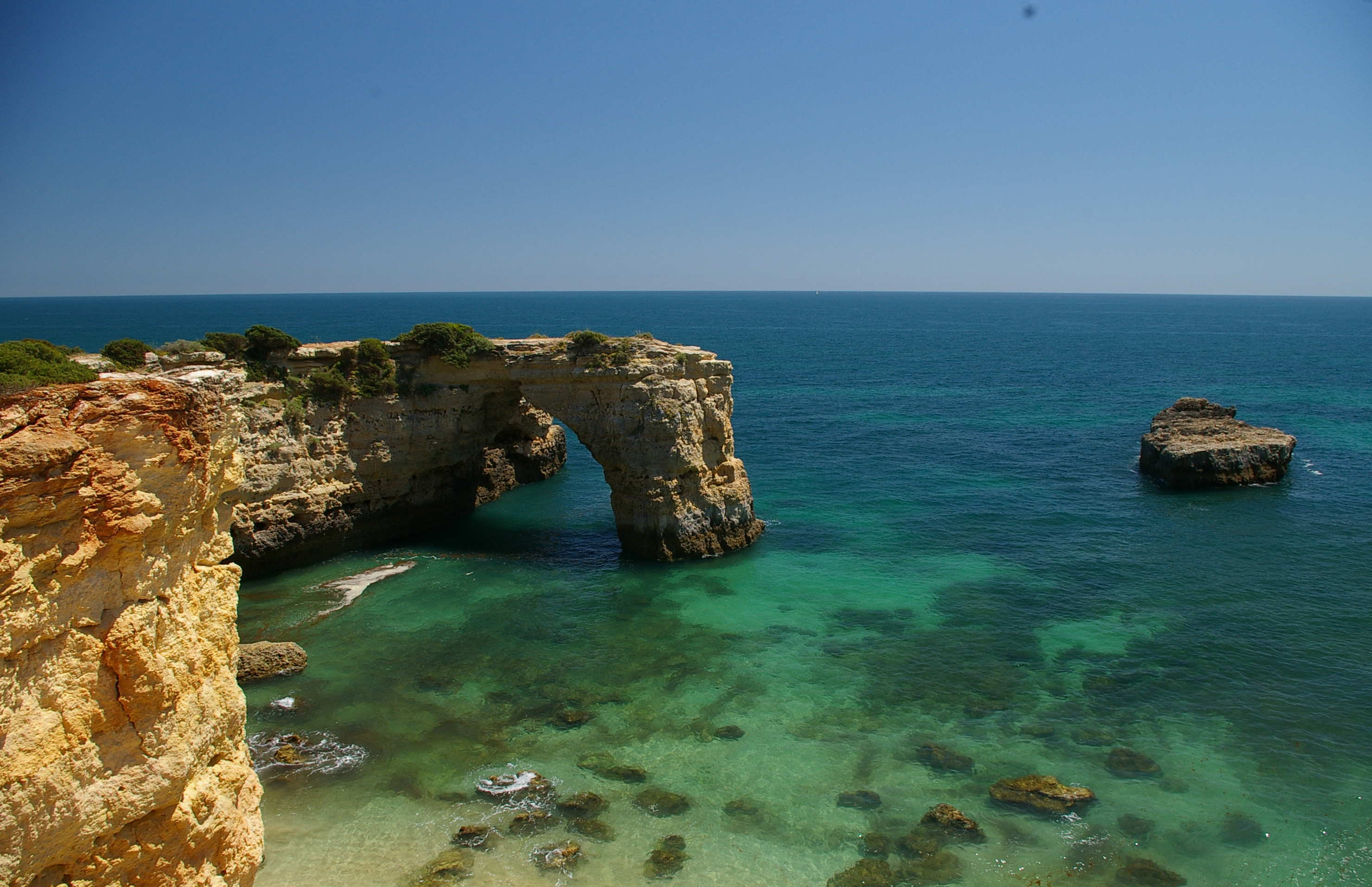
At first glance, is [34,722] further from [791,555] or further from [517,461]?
[517,461]

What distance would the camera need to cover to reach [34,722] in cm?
848

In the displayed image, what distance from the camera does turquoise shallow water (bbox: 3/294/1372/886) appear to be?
17750mm

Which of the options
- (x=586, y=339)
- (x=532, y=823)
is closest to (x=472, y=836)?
(x=532, y=823)

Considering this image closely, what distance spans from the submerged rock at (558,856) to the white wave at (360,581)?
52.2ft

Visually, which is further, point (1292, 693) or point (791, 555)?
point (791, 555)

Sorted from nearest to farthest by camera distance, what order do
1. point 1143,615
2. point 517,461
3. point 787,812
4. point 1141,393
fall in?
point 787,812 → point 1143,615 → point 517,461 → point 1141,393

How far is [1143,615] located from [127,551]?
31702 millimetres

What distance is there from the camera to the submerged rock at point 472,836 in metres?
17.3

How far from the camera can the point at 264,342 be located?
1289 inches

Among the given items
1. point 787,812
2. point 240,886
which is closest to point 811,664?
point 787,812

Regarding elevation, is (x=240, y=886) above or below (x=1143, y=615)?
above

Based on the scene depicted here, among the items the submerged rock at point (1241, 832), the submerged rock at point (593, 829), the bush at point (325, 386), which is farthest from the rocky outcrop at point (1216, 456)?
the bush at point (325, 386)

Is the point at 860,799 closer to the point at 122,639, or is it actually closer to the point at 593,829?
the point at 593,829

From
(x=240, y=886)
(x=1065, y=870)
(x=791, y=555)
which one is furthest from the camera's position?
(x=791, y=555)
